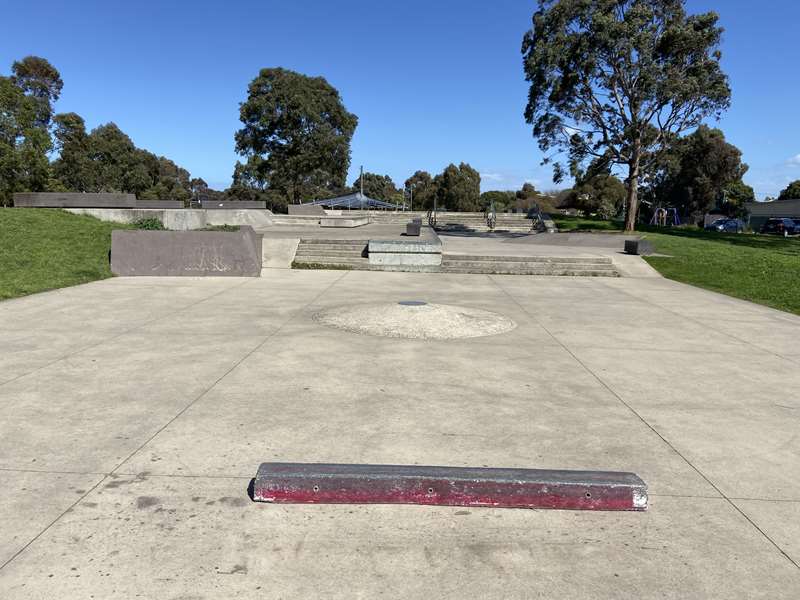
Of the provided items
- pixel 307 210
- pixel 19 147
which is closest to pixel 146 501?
pixel 19 147

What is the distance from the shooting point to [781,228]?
4225 centimetres

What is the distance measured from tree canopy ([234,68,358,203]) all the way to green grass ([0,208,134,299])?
135 feet

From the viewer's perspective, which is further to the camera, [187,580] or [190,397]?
[190,397]

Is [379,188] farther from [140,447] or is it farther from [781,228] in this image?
[140,447]

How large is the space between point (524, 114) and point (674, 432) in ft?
104

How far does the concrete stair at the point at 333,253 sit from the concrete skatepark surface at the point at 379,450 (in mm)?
8386

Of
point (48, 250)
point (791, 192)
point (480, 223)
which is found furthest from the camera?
point (791, 192)

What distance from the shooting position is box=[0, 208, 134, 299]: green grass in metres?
11.5

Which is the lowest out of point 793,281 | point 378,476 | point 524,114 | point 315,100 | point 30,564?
point 30,564

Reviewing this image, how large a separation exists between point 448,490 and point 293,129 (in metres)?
58.7

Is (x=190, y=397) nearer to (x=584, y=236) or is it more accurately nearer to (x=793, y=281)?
(x=793, y=281)

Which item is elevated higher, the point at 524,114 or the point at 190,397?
the point at 524,114

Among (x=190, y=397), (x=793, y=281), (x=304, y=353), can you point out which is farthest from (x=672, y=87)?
(x=190, y=397)

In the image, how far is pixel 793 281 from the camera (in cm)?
1416
